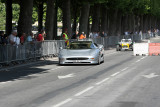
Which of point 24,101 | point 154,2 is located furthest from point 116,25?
point 24,101

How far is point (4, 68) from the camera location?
21.9 meters

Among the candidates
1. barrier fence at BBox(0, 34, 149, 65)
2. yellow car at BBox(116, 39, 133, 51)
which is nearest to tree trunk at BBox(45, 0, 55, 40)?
barrier fence at BBox(0, 34, 149, 65)

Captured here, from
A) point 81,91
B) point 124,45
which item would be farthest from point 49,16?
point 81,91

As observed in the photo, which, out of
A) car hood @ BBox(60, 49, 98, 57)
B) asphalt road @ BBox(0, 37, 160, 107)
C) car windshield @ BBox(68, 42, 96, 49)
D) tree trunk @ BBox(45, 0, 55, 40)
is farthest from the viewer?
tree trunk @ BBox(45, 0, 55, 40)

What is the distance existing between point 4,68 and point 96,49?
220 inches

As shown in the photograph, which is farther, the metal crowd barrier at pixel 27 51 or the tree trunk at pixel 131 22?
the tree trunk at pixel 131 22

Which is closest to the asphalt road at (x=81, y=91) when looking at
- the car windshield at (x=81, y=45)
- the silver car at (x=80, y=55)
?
the silver car at (x=80, y=55)

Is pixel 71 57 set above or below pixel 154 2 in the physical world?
below

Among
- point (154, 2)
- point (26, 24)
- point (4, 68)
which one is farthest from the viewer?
point (154, 2)

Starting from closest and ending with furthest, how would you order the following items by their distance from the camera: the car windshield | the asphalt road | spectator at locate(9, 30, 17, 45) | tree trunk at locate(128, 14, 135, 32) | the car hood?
the asphalt road → spectator at locate(9, 30, 17, 45) → the car hood → the car windshield → tree trunk at locate(128, 14, 135, 32)

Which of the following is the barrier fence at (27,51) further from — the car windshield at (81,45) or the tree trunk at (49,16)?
the tree trunk at (49,16)

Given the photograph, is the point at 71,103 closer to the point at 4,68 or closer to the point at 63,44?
the point at 4,68

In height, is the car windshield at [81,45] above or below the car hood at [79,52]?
above

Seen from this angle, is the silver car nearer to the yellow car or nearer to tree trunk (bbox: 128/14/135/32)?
the yellow car
